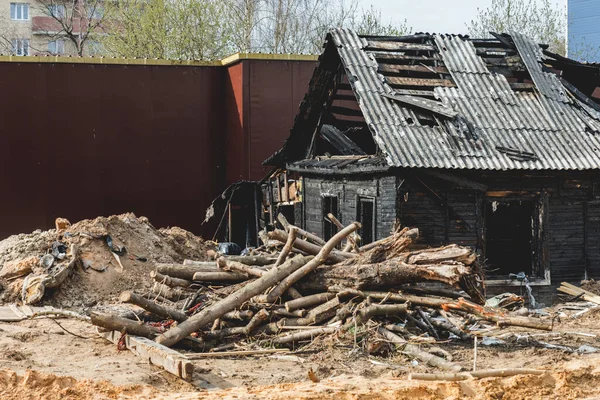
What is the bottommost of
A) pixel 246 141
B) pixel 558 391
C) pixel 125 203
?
pixel 558 391

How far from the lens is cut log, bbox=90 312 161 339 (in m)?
12.1

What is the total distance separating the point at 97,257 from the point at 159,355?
662cm

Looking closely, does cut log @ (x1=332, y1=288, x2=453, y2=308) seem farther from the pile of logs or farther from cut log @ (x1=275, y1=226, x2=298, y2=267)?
cut log @ (x1=275, y1=226, x2=298, y2=267)

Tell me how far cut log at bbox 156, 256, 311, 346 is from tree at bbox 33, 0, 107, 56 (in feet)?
95.8

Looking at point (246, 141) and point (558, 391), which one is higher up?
point (246, 141)

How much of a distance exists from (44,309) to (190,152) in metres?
9.72

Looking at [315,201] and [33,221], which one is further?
[33,221]

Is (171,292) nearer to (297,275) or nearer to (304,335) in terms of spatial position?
(297,275)

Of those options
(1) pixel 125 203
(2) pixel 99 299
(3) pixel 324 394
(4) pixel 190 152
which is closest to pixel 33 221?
(1) pixel 125 203

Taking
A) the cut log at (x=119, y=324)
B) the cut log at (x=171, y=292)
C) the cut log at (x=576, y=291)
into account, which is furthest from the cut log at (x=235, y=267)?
the cut log at (x=576, y=291)

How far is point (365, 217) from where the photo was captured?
18266 mm

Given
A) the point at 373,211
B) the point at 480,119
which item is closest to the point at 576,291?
the point at 480,119

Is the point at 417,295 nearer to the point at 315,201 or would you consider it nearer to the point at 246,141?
the point at 315,201

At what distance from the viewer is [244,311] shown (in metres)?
12.9
